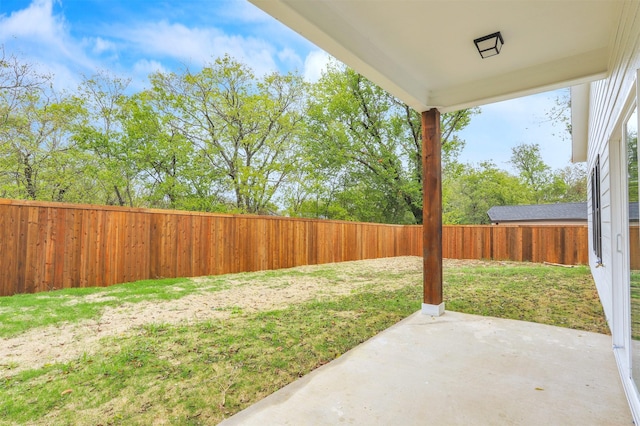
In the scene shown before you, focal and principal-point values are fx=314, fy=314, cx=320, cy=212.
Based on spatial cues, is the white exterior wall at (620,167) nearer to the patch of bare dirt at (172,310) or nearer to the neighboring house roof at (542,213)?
the patch of bare dirt at (172,310)

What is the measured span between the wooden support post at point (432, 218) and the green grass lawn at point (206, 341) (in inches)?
19.3

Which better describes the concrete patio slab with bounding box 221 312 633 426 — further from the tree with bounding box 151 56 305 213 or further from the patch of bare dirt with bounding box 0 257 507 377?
the tree with bounding box 151 56 305 213

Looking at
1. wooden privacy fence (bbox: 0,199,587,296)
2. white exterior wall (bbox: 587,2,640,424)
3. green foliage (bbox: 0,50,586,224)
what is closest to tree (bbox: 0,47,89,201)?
green foliage (bbox: 0,50,586,224)

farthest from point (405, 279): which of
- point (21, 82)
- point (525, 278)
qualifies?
point (21, 82)

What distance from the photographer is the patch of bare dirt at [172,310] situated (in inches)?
96.3

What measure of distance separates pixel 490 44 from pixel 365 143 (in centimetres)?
1235

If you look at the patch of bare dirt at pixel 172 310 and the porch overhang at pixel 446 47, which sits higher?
the porch overhang at pixel 446 47

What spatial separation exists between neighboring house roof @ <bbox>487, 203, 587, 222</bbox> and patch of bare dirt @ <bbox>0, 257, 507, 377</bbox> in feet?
42.8

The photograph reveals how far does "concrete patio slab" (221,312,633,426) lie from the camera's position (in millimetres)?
1658

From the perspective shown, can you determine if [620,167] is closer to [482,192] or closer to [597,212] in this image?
[597,212]

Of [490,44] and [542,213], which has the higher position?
[490,44]

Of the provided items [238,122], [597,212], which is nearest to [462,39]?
[597,212]

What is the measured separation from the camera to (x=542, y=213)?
1658 cm

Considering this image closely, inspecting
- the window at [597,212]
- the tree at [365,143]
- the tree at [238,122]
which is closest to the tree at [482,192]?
the tree at [365,143]
